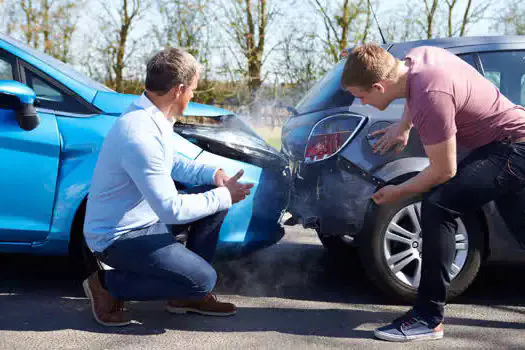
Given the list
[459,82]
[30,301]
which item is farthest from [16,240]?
[459,82]

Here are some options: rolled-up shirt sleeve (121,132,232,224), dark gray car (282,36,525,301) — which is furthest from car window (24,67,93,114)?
dark gray car (282,36,525,301)

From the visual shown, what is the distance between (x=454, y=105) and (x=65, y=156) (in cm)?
190

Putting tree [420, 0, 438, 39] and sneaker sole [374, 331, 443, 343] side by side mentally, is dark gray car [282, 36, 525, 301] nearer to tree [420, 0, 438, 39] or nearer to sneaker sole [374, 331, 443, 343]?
sneaker sole [374, 331, 443, 343]

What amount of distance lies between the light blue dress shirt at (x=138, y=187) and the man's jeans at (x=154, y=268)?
0.20ft

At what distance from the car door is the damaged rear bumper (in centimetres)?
135

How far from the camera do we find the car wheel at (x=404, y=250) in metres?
3.23

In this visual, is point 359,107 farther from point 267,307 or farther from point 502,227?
point 267,307

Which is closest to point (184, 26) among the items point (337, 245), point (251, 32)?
point (251, 32)

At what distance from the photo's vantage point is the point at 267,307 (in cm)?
332

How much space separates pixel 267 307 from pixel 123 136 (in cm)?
126

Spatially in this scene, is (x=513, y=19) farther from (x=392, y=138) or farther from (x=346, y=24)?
(x=392, y=138)

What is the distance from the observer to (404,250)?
131 inches

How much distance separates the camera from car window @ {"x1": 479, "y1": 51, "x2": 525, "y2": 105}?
3.42m

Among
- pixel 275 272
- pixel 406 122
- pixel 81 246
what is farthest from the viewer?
pixel 275 272
